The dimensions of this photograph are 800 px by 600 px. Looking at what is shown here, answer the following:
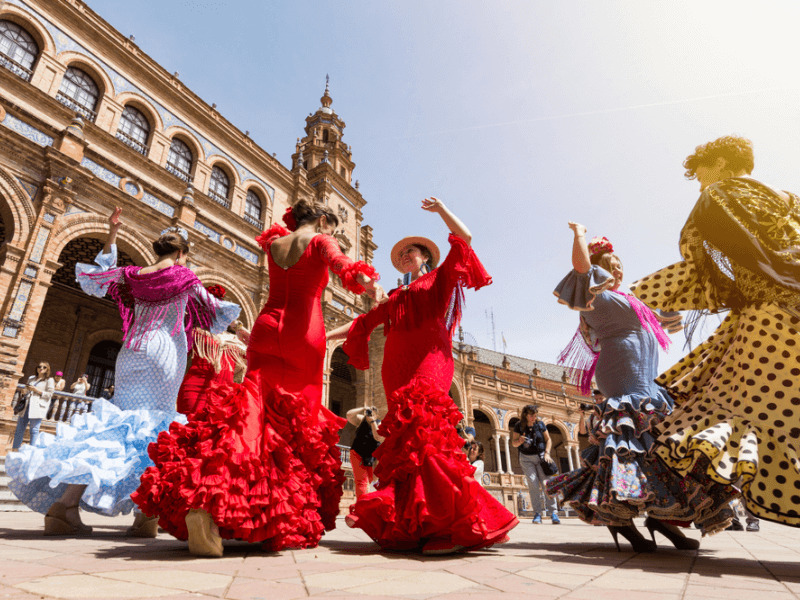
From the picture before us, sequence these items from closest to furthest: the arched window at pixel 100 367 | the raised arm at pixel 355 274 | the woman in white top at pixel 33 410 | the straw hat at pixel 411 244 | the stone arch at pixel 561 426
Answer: the raised arm at pixel 355 274, the straw hat at pixel 411 244, the woman in white top at pixel 33 410, the arched window at pixel 100 367, the stone arch at pixel 561 426

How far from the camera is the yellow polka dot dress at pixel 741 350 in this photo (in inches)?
69.4

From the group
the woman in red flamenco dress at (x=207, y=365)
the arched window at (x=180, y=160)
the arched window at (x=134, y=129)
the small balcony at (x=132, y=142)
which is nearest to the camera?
the woman in red flamenco dress at (x=207, y=365)

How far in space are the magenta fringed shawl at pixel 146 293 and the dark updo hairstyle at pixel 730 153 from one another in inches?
135

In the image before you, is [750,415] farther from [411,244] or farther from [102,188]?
[102,188]

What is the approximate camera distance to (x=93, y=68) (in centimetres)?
1255

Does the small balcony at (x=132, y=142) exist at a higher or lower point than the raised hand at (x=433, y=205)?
higher

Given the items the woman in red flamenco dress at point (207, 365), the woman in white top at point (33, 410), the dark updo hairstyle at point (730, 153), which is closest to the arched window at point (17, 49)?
the woman in white top at point (33, 410)

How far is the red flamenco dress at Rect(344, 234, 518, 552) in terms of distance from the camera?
2186 mm

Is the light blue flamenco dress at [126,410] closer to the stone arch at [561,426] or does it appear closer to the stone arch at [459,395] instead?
the stone arch at [459,395]

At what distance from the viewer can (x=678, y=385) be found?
2207 millimetres

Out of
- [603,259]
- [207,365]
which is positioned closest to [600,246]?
[603,259]

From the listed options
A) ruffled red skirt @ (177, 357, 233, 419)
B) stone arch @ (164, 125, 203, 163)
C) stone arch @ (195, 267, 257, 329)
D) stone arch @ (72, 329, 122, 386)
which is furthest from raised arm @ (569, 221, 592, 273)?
stone arch @ (72, 329, 122, 386)

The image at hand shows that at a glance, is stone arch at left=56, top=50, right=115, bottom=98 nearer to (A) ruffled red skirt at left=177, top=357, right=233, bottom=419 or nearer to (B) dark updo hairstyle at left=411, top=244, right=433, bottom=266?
(A) ruffled red skirt at left=177, top=357, right=233, bottom=419

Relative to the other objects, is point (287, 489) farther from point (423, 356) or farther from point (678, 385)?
point (678, 385)
